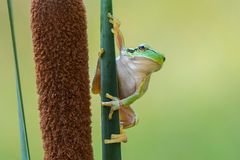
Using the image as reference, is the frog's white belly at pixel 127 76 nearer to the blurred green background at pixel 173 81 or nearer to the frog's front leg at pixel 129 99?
the frog's front leg at pixel 129 99

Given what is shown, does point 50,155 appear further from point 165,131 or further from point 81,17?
point 165,131

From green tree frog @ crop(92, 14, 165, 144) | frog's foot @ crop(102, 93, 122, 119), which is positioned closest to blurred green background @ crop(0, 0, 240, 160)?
green tree frog @ crop(92, 14, 165, 144)

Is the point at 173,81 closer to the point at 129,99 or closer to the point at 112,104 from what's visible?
the point at 129,99

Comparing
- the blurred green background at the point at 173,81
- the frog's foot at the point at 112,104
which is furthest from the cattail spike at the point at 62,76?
the blurred green background at the point at 173,81

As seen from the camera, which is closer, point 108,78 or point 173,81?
point 108,78

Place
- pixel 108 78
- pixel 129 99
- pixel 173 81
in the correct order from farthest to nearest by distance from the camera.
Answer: pixel 173 81 → pixel 129 99 → pixel 108 78

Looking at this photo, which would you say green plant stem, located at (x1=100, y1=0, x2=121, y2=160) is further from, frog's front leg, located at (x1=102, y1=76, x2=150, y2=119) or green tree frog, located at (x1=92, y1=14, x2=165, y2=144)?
green tree frog, located at (x1=92, y1=14, x2=165, y2=144)

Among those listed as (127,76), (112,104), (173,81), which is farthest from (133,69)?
(173,81)
